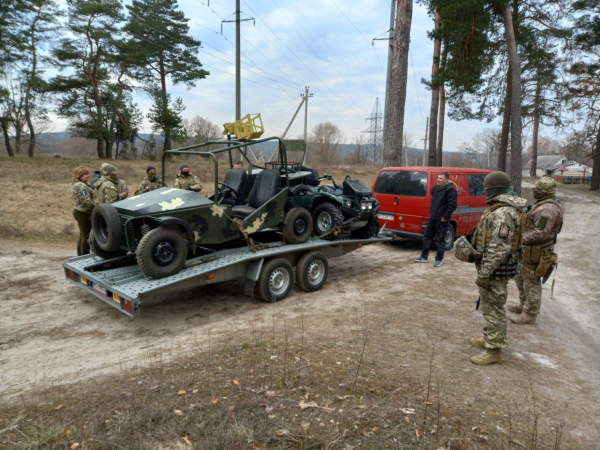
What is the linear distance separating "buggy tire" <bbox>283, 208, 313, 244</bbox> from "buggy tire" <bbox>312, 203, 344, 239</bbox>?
35 centimetres

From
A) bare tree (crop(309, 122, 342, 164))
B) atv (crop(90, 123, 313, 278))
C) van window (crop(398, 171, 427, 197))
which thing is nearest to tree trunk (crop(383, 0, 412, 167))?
van window (crop(398, 171, 427, 197))

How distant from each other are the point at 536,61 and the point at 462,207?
13408 millimetres

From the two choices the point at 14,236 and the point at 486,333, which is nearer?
the point at 486,333

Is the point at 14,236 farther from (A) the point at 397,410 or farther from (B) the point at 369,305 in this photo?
(A) the point at 397,410

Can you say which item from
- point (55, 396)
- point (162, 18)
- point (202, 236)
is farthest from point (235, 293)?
point (162, 18)

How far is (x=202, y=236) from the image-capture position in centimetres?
518

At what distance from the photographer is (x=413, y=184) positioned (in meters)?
8.64

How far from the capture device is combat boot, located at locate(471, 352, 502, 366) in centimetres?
387

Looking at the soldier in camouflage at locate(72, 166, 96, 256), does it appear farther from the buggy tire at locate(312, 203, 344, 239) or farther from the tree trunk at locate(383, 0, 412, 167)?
the tree trunk at locate(383, 0, 412, 167)

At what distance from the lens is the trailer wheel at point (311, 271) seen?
5992 mm

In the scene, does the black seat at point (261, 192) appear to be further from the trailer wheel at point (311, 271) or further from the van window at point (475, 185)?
the van window at point (475, 185)

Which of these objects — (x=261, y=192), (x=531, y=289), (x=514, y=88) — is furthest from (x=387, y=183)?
(x=514, y=88)

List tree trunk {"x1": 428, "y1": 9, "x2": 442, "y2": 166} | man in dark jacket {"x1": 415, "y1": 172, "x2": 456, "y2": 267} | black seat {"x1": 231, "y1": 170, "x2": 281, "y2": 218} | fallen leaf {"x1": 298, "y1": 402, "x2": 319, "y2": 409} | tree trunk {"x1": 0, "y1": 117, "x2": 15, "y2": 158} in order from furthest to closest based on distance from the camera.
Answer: tree trunk {"x1": 0, "y1": 117, "x2": 15, "y2": 158}
tree trunk {"x1": 428, "y1": 9, "x2": 442, "y2": 166}
man in dark jacket {"x1": 415, "y1": 172, "x2": 456, "y2": 267}
black seat {"x1": 231, "y1": 170, "x2": 281, "y2": 218}
fallen leaf {"x1": 298, "y1": 402, "x2": 319, "y2": 409}

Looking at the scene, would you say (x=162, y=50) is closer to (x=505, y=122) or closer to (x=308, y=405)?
(x=505, y=122)
